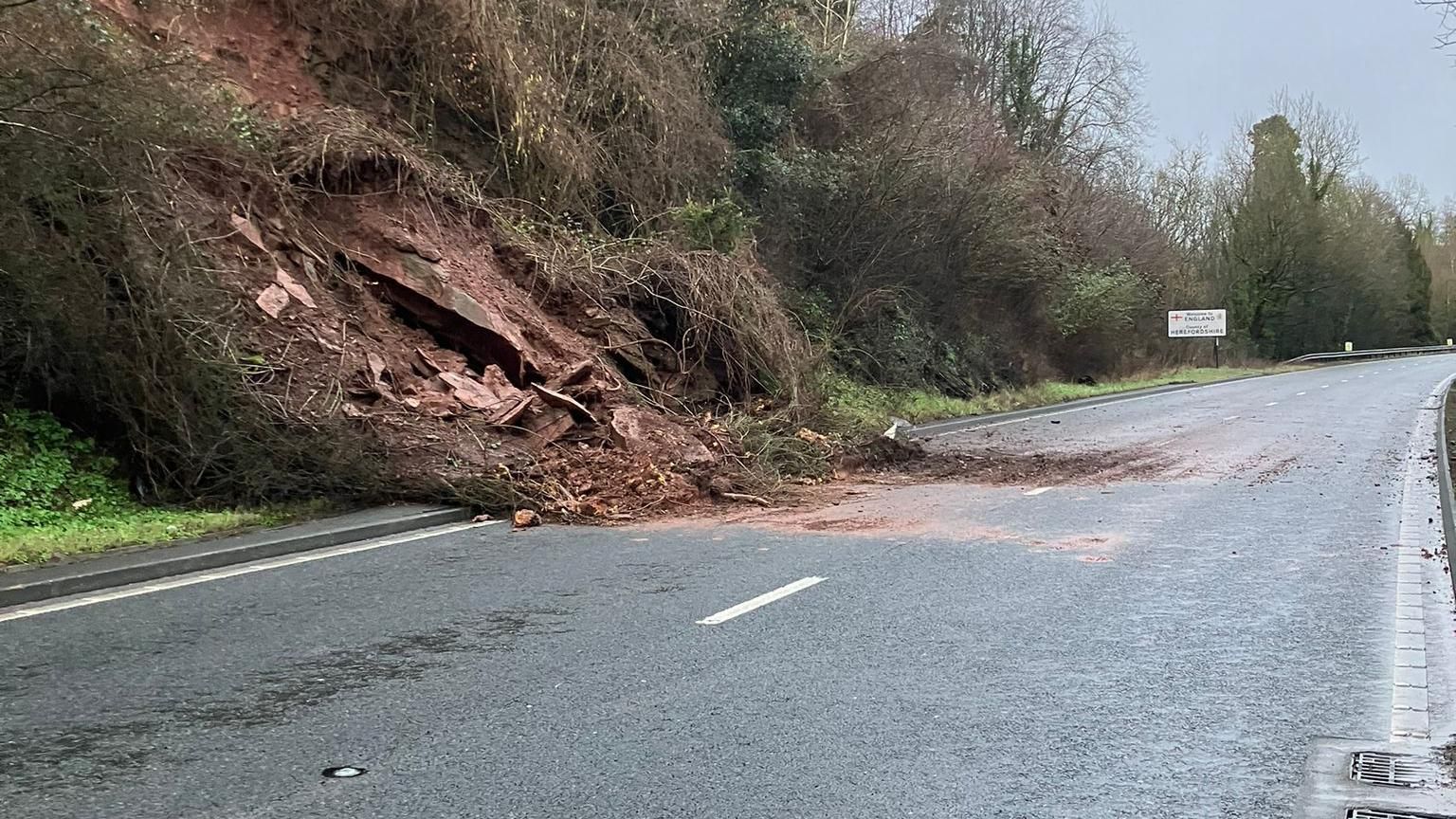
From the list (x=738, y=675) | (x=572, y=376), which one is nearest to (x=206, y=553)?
(x=738, y=675)

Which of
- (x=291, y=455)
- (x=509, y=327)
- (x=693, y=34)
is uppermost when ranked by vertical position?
(x=693, y=34)

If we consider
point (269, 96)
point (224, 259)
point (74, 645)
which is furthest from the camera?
point (269, 96)

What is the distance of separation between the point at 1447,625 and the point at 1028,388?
25820mm

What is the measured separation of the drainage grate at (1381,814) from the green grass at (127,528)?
8403 millimetres

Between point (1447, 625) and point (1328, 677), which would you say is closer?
point (1328, 677)

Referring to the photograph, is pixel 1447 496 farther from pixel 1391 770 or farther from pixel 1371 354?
pixel 1371 354

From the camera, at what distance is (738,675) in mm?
5992

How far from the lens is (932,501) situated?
41.8 ft

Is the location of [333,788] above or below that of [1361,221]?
below

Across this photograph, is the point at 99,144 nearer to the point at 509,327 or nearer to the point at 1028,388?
the point at 509,327

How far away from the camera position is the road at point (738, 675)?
14.7ft

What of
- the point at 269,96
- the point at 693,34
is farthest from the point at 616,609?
the point at 693,34

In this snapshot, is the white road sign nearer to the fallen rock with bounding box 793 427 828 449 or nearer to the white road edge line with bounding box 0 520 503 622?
the fallen rock with bounding box 793 427 828 449

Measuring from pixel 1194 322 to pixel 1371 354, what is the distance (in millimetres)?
28853
